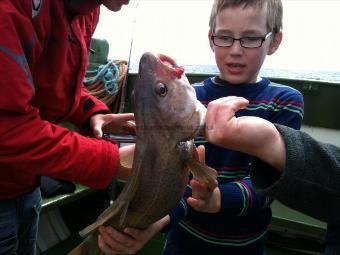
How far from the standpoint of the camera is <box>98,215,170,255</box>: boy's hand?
1482mm

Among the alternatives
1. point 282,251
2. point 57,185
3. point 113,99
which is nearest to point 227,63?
point 57,185

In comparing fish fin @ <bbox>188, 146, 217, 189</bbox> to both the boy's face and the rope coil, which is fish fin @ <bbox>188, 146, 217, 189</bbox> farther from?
the rope coil

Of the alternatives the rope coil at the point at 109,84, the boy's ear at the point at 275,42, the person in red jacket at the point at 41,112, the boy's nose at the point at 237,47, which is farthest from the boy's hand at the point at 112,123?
the rope coil at the point at 109,84

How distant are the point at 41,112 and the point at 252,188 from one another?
3.54 ft

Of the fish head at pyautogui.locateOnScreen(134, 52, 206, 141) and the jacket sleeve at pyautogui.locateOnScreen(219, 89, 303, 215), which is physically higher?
the fish head at pyautogui.locateOnScreen(134, 52, 206, 141)

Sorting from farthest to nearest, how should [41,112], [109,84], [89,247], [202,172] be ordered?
[109,84] < [41,112] < [89,247] < [202,172]

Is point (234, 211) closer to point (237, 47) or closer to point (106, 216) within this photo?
point (106, 216)

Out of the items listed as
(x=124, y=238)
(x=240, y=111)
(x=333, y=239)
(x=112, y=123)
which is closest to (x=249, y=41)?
(x=240, y=111)

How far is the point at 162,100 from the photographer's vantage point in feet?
4.40

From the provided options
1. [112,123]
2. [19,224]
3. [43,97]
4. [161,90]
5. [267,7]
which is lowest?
[19,224]

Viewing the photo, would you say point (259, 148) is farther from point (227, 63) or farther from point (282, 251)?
point (282, 251)

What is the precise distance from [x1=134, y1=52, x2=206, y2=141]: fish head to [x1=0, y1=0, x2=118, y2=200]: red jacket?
12.2 inches

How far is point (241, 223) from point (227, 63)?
2.57 feet

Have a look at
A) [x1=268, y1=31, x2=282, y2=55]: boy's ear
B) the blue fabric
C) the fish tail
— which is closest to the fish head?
the fish tail
